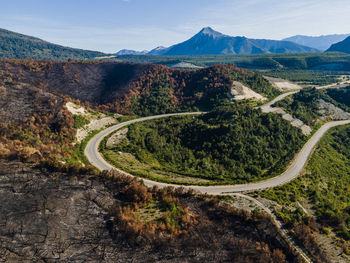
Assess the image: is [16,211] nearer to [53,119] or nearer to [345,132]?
[53,119]

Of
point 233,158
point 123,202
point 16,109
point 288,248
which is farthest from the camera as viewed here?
point 16,109

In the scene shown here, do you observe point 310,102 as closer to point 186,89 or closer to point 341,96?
point 341,96

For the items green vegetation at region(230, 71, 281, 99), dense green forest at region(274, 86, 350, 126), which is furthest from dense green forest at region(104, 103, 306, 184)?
green vegetation at region(230, 71, 281, 99)

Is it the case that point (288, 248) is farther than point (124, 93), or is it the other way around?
point (124, 93)

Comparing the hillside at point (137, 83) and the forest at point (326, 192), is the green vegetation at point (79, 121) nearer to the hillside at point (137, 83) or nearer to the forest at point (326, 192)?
the hillside at point (137, 83)

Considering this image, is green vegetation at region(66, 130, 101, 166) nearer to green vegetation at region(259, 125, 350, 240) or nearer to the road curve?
the road curve

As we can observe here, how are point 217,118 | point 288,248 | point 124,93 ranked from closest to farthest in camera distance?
point 288,248 → point 217,118 → point 124,93

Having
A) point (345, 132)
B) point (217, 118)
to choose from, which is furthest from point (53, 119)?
point (345, 132)
